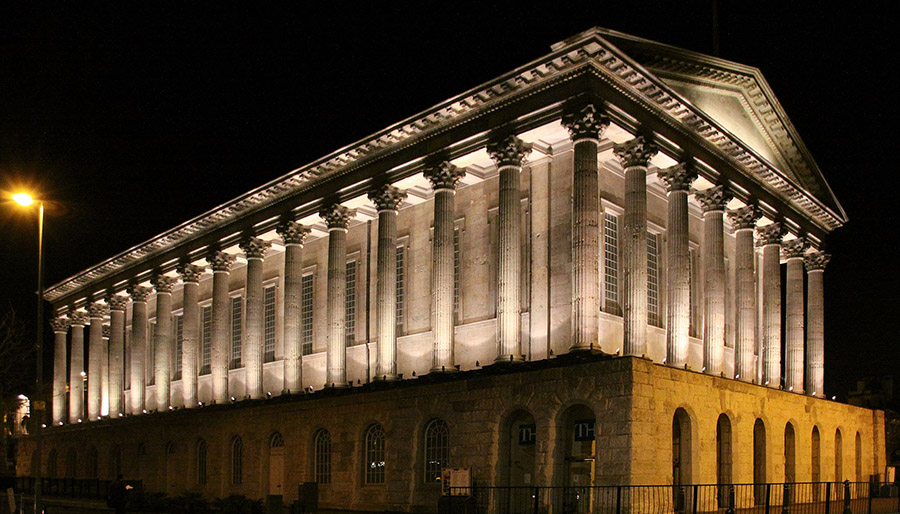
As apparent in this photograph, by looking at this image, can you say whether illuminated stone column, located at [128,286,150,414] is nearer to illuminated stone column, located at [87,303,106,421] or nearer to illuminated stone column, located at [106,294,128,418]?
illuminated stone column, located at [106,294,128,418]

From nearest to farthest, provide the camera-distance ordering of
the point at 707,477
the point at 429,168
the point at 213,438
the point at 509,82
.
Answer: the point at 707,477 < the point at 509,82 < the point at 429,168 < the point at 213,438

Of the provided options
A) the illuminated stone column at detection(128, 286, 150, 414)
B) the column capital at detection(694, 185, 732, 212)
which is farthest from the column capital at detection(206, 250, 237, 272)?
the column capital at detection(694, 185, 732, 212)

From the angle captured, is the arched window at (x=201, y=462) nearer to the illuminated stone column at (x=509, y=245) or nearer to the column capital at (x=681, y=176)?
the illuminated stone column at (x=509, y=245)

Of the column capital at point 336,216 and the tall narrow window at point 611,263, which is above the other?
the column capital at point 336,216

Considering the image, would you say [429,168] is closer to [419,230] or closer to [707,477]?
[419,230]

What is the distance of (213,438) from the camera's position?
46062mm

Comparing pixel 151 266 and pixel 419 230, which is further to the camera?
pixel 151 266

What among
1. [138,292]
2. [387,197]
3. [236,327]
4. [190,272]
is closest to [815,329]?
[387,197]

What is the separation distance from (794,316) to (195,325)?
33347 mm

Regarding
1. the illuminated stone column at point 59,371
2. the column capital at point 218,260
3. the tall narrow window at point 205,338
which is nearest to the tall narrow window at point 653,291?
the column capital at point 218,260

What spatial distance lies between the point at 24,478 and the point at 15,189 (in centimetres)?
4161

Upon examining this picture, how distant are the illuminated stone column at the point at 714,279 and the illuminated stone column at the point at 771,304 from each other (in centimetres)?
512

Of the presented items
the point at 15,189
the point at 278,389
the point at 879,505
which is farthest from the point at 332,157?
the point at 879,505

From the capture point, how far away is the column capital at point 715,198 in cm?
3844
